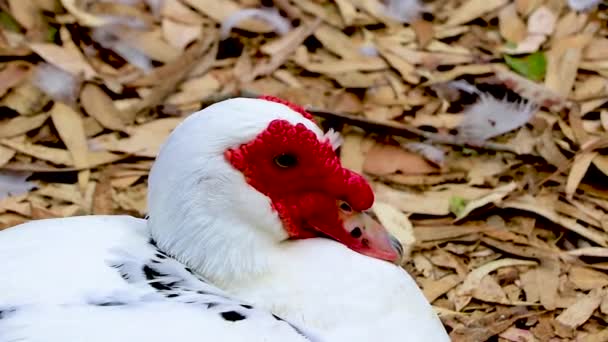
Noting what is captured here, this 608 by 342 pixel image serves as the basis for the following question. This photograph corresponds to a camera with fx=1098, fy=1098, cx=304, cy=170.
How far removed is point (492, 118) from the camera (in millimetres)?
3236

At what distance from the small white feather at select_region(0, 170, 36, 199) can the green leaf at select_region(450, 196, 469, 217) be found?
1.13 m

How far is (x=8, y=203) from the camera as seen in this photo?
2.91 meters

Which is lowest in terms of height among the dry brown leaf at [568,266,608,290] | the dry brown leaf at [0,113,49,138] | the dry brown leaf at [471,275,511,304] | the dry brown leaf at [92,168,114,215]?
the dry brown leaf at [471,275,511,304]

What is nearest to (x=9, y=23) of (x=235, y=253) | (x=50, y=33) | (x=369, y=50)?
(x=50, y=33)

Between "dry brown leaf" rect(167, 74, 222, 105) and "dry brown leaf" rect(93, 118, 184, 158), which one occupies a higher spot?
"dry brown leaf" rect(167, 74, 222, 105)

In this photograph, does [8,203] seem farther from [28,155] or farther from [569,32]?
[569,32]

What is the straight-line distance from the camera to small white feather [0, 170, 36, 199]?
296cm

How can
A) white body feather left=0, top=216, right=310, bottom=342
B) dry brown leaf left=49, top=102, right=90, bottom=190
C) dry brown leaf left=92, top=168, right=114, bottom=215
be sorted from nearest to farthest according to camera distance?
white body feather left=0, top=216, right=310, bottom=342, dry brown leaf left=92, top=168, right=114, bottom=215, dry brown leaf left=49, top=102, right=90, bottom=190

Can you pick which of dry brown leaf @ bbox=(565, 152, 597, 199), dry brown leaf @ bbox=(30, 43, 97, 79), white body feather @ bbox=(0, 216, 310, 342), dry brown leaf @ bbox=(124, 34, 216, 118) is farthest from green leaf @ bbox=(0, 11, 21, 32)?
dry brown leaf @ bbox=(565, 152, 597, 199)

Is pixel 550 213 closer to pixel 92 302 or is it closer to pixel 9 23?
pixel 92 302

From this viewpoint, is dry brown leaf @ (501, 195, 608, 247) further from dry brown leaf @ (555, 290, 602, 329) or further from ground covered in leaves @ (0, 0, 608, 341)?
dry brown leaf @ (555, 290, 602, 329)

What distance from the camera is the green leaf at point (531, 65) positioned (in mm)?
3429

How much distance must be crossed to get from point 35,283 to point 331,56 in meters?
1.88

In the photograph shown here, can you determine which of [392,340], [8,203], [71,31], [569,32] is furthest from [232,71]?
[392,340]
